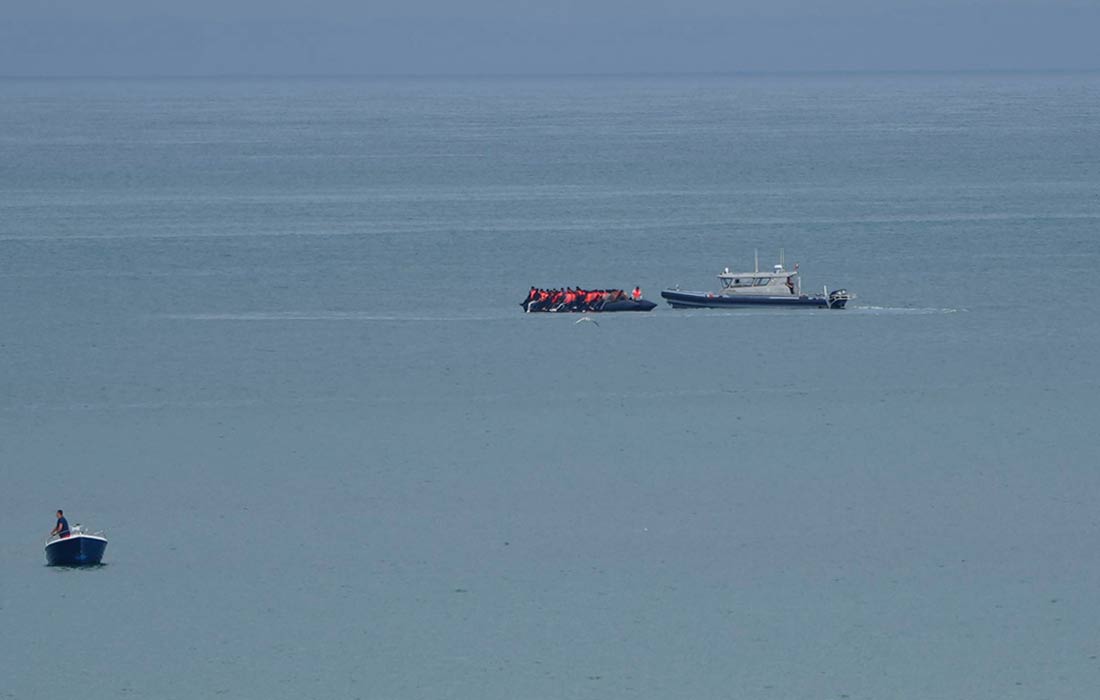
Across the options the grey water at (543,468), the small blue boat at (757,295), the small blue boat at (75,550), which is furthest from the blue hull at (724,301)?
the small blue boat at (75,550)

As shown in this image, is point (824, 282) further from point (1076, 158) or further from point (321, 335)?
point (1076, 158)

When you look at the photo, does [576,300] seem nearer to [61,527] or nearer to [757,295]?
[757,295]

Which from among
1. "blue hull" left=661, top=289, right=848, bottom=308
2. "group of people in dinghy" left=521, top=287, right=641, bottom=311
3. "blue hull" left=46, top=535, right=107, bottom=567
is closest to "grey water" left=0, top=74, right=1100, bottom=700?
"blue hull" left=46, top=535, right=107, bottom=567

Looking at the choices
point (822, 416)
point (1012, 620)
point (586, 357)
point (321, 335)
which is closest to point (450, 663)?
point (1012, 620)

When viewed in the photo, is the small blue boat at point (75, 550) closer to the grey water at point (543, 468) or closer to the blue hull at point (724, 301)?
the grey water at point (543, 468)

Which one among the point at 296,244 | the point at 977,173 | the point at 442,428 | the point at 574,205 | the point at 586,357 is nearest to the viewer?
the point at 442,428
